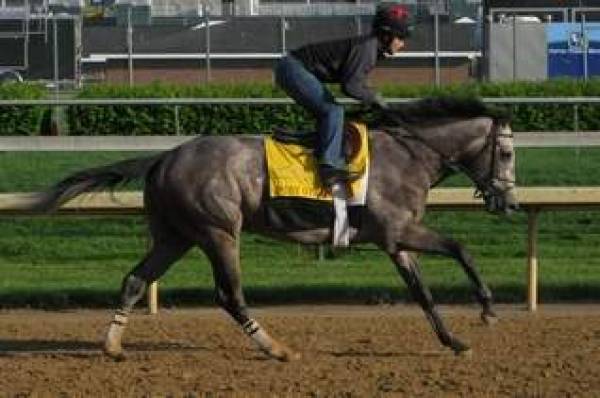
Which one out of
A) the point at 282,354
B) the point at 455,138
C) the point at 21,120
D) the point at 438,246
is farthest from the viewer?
the point at 21,120

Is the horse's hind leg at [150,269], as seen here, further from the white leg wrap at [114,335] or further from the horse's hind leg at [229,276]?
the horse's hind leg at [229,276]

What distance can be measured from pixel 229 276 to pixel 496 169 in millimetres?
1800

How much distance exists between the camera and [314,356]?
8.81 metres

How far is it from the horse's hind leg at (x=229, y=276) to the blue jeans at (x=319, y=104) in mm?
736

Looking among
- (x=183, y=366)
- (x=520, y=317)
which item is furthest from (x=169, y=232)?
(x=520, y=317)

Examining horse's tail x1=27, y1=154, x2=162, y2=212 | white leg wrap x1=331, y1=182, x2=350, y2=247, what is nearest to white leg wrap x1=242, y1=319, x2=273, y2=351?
white leg wrap x1=331, y1=182, x2=350, y2=247

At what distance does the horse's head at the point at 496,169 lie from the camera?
913 centimetres

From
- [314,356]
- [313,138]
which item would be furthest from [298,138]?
[314,356]

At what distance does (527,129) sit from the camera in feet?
68.2

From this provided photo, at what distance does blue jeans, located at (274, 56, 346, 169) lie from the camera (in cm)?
870

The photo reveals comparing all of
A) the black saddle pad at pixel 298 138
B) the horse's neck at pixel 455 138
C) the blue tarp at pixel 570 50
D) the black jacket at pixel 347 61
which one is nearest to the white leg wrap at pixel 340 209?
the black saddle pad at pixel 298 138

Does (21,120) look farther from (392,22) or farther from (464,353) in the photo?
(464,353)

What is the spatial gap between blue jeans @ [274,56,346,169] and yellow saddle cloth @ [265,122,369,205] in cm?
10

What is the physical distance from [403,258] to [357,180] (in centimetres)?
54
